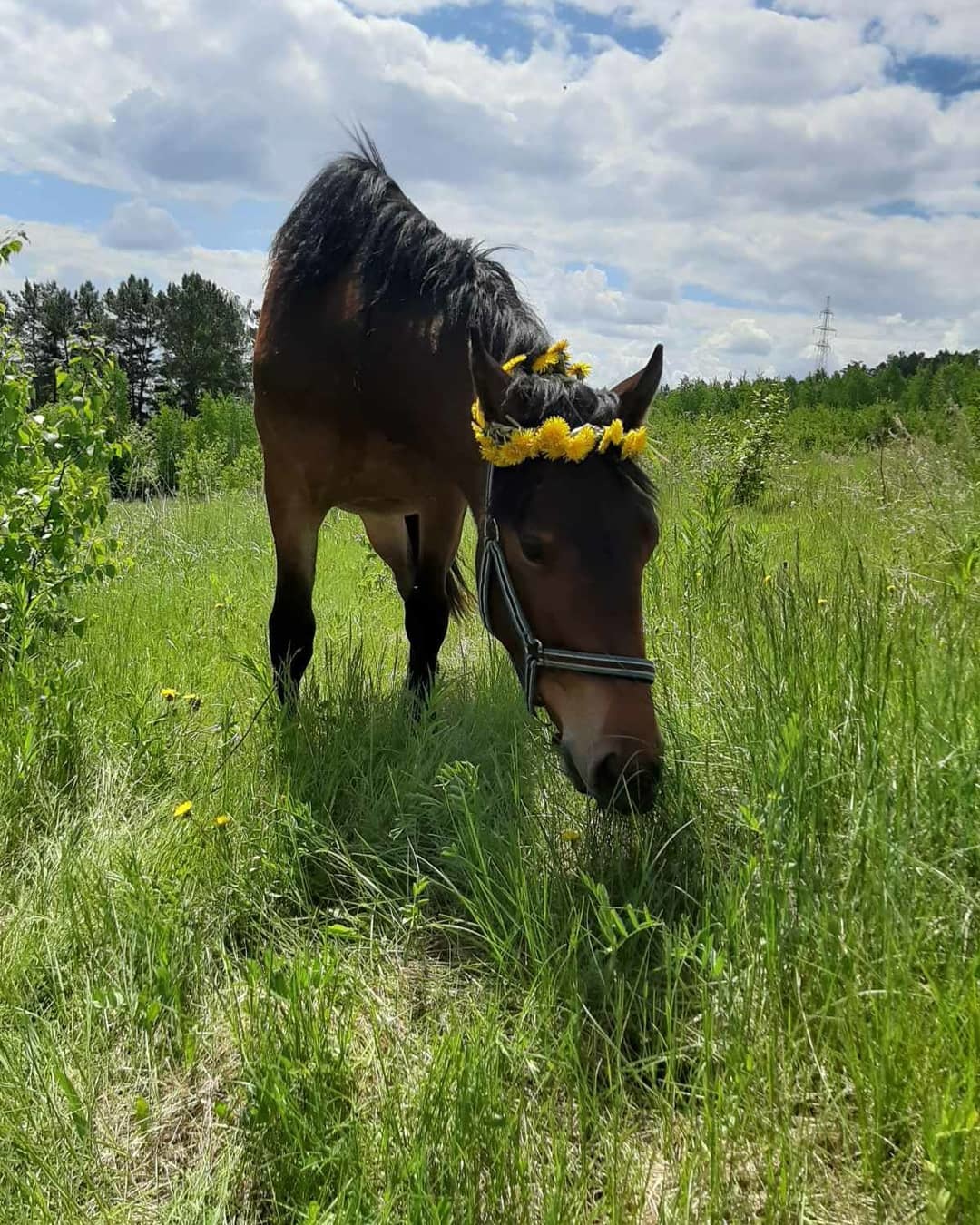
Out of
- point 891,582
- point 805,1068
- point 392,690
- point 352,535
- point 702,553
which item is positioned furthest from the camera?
point 352,535

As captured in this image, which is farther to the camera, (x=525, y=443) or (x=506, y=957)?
(x=525, y=443)

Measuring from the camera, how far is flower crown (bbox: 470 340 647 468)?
7.02 feet

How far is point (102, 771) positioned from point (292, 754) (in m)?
0.58

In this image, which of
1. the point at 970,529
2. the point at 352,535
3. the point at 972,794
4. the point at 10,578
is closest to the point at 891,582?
the point at 970,529

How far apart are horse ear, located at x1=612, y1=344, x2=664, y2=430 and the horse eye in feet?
1.64

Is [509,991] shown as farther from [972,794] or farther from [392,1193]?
[972,794]

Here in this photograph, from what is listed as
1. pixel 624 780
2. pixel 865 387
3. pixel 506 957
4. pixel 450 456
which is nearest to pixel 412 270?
pixel 450 456

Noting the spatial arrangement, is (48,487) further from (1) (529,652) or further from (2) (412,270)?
(1) (529,652)

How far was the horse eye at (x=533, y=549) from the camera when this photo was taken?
2151 mm

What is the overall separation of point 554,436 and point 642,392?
42cm

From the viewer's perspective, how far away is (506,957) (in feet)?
5.62

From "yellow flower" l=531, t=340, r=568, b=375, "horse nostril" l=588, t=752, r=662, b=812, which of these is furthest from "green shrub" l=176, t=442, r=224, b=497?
"horse nostril" l=588, t=752, r=662, b=812

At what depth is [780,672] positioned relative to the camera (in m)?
2.19

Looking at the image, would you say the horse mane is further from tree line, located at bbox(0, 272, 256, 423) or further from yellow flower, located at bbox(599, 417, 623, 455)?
tree line, located at bbox(0, 272, 256, 423)
